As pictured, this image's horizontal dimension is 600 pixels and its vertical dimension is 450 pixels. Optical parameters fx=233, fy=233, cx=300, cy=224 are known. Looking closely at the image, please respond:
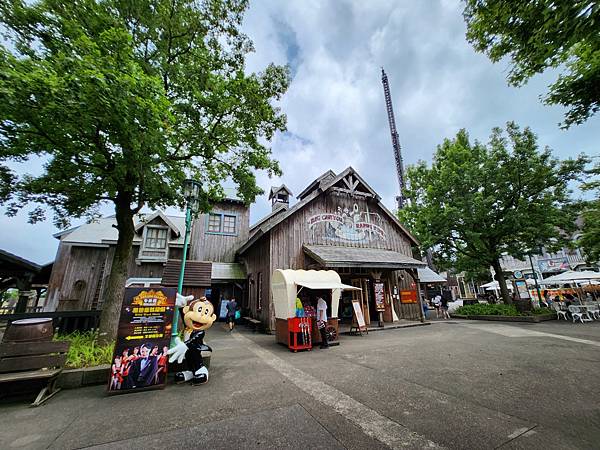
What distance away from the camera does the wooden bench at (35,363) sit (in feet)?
13.5

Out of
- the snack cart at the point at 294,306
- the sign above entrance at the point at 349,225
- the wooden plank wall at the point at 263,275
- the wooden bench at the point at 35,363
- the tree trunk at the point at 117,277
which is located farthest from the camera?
the sign above entrance at the point at 349,225

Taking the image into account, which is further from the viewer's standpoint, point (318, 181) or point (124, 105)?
point (318, 181)

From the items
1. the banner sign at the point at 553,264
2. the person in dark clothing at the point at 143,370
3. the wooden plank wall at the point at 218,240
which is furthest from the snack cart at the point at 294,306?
the banner sign at the point at 553,264

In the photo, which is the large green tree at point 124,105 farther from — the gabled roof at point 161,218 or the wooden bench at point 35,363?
the gabled roof at point 161,218

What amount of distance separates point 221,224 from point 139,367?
1419 centimetres

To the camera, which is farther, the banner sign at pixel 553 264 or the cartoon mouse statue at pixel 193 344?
the banner sign at pixel 553 264

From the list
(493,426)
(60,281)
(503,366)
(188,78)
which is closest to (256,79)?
(188,78)

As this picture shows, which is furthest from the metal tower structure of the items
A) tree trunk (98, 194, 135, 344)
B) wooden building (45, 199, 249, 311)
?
tree trunk (98, 194, 135, 344)

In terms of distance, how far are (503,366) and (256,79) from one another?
10.9m

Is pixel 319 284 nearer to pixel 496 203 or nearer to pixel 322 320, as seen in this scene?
pixel 322 320

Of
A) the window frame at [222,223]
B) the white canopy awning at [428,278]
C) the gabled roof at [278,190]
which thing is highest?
the gabled roof at [278,190]

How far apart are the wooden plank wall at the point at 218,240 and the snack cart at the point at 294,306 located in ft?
32.4

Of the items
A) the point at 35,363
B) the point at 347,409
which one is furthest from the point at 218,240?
the point at 347,409

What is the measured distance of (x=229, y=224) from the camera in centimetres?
1848
